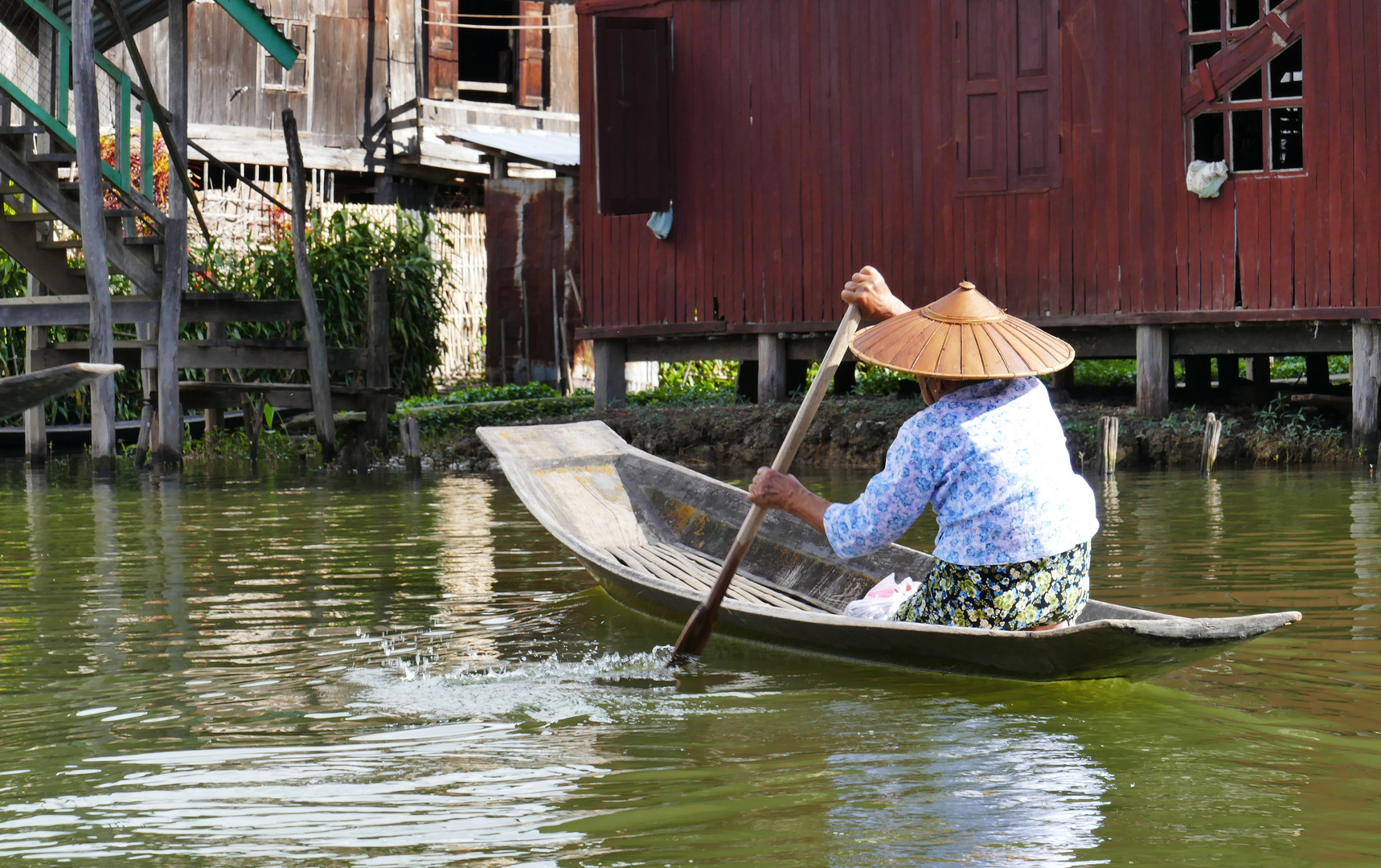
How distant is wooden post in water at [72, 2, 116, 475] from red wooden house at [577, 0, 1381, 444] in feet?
15.6

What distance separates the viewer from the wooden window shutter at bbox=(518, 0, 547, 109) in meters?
23.3

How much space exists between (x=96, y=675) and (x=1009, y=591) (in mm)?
3098

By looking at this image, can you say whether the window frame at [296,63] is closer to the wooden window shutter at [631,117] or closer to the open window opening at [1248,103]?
the wooden window shutter at [631,117]

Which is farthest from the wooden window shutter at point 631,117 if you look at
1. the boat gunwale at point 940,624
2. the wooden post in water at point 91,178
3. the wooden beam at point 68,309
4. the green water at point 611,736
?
the green water at point 611,736

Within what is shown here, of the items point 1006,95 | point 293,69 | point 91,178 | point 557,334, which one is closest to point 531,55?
point 293,69

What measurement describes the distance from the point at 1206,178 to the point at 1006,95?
1.96 m

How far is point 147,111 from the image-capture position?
12555 mm

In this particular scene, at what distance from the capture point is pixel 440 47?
73.9 ft

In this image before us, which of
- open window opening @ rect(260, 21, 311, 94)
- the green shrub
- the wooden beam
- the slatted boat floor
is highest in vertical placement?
open window opening @ rect(260, 21, 311, 94)

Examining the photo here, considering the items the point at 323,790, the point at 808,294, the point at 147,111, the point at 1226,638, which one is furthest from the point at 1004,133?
the point at 323,790

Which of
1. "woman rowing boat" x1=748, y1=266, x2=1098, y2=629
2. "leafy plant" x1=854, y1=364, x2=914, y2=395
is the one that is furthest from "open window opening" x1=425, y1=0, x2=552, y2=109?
"woman rowing boat" x1=748, y1=266, x2=1098, y2=629

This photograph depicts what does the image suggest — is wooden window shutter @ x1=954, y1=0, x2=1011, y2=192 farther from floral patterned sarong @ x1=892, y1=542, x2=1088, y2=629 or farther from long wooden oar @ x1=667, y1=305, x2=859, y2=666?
floral patterned sarong @ x1=892, y1=542, x2=1088, y2=629

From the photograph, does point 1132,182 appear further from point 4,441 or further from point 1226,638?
point 4,441

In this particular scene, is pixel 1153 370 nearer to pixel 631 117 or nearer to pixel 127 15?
pixel 631 117
